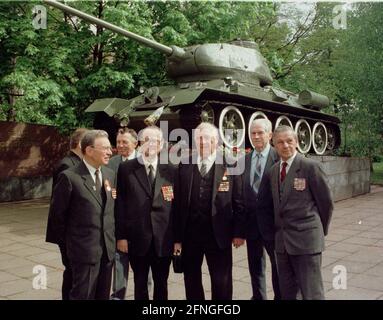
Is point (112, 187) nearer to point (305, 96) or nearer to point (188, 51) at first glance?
point (188, 51)

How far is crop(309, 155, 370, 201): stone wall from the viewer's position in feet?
41.1

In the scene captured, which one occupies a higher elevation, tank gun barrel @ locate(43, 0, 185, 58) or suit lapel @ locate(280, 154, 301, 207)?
tank gun barrel @ locate(43, 0, 185, 58)

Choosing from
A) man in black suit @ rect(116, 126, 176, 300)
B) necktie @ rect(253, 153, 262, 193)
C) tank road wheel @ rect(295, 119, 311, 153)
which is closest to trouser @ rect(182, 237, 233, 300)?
man in black suit @ rect(116, 126, 176, 300)

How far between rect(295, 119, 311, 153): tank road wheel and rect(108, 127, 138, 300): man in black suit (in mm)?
8980

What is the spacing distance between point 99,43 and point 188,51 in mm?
2677

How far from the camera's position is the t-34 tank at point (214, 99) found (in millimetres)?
9938

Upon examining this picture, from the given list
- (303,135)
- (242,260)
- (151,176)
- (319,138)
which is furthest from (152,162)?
(319,138)

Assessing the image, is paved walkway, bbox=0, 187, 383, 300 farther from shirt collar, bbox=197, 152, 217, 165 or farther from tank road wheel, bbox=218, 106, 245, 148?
tank road wheel, bbox=218, 106, 245, 148

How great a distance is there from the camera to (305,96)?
13352 mm

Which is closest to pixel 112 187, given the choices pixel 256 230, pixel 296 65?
pixel 256 230

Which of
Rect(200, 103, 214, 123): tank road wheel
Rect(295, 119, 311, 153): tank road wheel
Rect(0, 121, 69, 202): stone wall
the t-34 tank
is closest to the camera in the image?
Rect(200, 103, 214, 123): tank road wheel

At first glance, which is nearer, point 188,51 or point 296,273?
point 296,273

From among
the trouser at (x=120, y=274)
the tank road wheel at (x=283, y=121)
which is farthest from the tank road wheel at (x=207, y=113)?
the trouser at (x=120, y=274)
